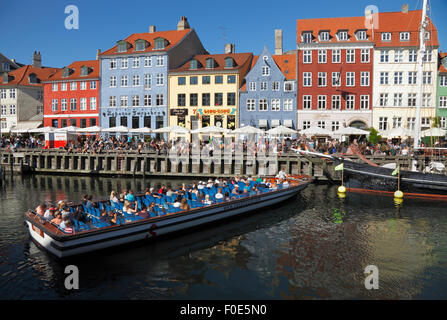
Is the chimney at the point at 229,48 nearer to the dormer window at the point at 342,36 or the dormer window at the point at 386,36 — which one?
the dormer window at the point at 342,36

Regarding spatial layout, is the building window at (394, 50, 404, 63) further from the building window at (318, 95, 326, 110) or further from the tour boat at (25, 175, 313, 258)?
the tour boat at (25, 175, 313, 258)

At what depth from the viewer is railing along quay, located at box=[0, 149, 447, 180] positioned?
3334 cm

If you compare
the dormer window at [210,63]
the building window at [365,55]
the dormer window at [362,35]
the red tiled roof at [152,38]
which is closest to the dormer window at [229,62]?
the dormer window at [210,63]

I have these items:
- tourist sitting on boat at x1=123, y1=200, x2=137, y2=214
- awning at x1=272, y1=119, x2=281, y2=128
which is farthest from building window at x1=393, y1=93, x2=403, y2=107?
tourist sitting on boat at x1=123, y1=200, x2=137, y2=214

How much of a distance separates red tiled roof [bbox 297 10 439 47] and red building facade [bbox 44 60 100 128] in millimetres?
28491

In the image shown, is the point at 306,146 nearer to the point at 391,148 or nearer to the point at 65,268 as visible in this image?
the point at 391,148

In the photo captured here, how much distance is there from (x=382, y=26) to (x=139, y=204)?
39222mm

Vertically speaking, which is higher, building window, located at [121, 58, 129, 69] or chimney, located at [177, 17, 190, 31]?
chimney, located at [177, 17, 190, 31]

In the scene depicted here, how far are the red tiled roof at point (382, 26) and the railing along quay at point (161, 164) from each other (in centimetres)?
1861

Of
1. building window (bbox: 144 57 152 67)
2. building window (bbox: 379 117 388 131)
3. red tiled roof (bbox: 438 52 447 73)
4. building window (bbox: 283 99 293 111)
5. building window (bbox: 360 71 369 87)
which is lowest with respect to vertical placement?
building window (bbox: 379 117 388 131)

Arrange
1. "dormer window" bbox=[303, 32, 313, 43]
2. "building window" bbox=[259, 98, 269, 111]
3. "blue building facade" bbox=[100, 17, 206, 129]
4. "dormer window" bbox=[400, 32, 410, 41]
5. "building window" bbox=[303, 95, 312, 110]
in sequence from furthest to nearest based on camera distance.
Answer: "blue building facade" bbox=[100, 17, 206, 129] → "building window" bbox=[259, 98, 269, 111] → "building window" bbox=[303, 95, 312, 110] → "dormer window" bbox=[303, 32, 313, 43] → "dormer window" bbox=[400, 32, 410, 41]

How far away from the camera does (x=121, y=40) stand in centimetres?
5209

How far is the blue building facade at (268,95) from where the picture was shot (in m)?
46.1
